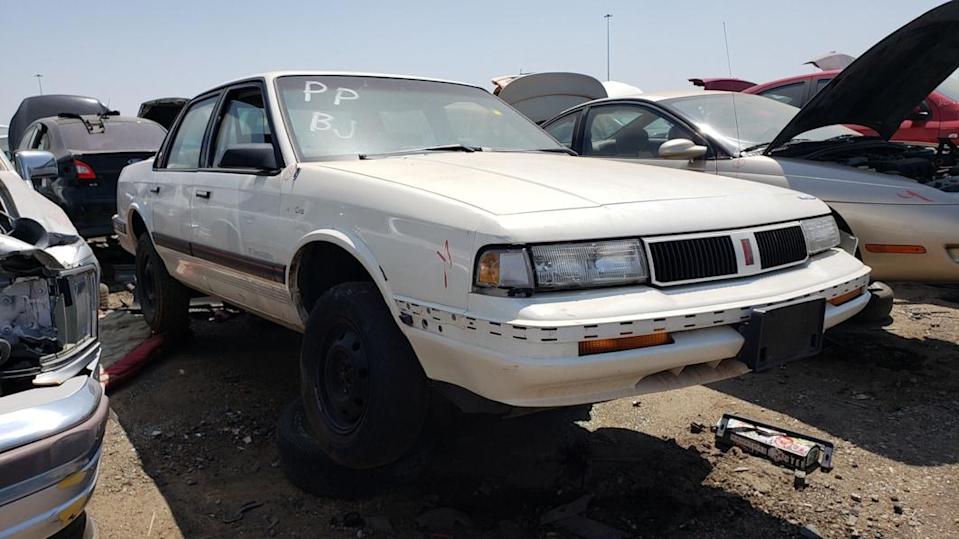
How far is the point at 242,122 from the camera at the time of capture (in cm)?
378

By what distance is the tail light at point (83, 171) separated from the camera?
6953 millimetres

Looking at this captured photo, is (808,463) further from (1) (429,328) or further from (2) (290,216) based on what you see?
(2) (290,216)

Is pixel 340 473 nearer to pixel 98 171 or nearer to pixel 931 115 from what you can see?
pixel 98 171

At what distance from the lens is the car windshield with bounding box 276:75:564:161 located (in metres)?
3.22

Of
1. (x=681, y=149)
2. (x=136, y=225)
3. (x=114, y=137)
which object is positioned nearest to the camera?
(x=681, y=149)

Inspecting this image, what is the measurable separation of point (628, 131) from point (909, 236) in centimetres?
211

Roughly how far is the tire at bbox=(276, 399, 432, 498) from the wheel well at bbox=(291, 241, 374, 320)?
21.8 inches

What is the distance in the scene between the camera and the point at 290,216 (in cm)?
298

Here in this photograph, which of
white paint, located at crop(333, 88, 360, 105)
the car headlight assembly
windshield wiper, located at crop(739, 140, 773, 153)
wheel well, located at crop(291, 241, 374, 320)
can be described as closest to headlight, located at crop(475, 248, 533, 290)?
the car headlight assembly

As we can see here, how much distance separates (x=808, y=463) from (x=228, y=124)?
327cm

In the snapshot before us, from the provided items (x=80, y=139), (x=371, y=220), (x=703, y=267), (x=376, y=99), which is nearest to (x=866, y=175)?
(x=703, y=267)

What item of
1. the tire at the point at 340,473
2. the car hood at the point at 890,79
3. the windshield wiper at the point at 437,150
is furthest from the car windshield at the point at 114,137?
the car hood at the point at 890,79

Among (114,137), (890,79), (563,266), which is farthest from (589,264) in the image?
(114,137)

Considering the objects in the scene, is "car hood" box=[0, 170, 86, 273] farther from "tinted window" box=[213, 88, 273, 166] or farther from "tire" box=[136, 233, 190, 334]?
"tire" box=[136, 233, 190, 334]
